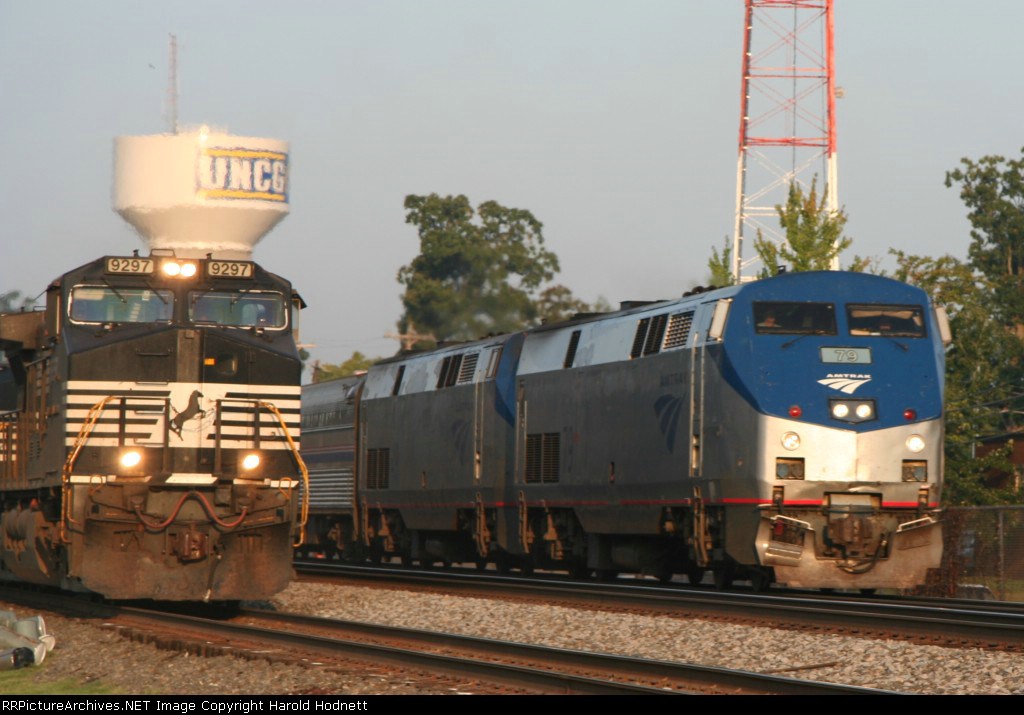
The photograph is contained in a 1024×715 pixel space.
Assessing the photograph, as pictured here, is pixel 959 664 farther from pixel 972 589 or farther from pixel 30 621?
pixel 972 589

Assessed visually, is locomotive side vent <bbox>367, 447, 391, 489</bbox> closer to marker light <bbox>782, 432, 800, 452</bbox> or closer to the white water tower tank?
marker light <bbox>782, 432, 800, 452</bbox>

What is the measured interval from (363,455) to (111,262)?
15.3m

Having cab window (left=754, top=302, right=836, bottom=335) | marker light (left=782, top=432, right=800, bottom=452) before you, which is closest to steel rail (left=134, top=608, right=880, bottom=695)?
marker light (left=782, top=432, right=800, bottom=452)

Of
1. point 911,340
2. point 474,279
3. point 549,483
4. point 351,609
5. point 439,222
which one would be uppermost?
point 439,222

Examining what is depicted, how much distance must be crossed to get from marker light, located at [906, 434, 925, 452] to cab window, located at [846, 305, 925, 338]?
4.67 ft

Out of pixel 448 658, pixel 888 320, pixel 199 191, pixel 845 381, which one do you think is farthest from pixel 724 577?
pixel 199 191

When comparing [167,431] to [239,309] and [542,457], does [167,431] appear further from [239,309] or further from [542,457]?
[542,457]

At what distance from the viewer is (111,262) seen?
20.0 meters

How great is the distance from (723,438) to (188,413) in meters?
7.07

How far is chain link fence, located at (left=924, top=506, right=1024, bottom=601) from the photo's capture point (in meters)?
26.1

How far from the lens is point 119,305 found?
20031 millimetres

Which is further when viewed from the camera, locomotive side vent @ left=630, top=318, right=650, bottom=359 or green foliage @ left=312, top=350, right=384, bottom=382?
green foliage @ left=312, top=350, right=384, bottom=382
